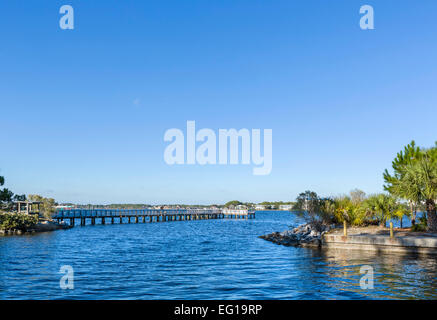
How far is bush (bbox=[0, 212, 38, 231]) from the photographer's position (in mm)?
64062

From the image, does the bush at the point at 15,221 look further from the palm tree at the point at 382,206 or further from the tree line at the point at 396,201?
the palm tree at the point at 382,206

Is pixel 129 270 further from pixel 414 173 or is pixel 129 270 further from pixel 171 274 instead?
pixel 414 173

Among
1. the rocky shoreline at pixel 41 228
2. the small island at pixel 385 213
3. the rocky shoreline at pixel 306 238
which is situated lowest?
the rocky shoreline at pixel 41 228

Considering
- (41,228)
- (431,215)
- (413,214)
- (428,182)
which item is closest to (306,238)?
(413,214)

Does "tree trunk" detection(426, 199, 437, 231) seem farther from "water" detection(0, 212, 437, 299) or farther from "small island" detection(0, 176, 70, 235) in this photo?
"small island" detection(0, 176, 70, 235)

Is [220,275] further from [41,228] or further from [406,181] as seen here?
[41,228]

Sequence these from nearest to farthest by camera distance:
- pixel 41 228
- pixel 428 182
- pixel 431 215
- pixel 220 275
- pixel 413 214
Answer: pixel 220 275 < pixel 431 215 < pixel 428 182 < pixel 413 214 < pixel 41 228

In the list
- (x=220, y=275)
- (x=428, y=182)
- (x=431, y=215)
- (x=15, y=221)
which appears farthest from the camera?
(x=15, y=221)

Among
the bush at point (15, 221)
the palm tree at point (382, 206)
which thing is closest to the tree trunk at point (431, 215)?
the palm tree at point (382, 206)

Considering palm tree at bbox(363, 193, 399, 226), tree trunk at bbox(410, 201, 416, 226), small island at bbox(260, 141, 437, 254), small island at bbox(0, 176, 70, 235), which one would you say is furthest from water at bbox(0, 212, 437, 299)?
small island at bbox(0, 176, 70, 235)

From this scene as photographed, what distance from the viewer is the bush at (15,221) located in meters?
64.1

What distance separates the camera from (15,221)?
65.2 meters
